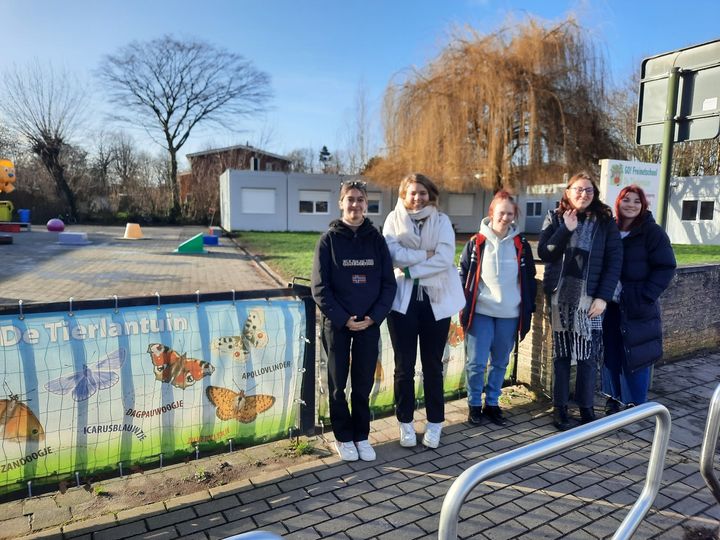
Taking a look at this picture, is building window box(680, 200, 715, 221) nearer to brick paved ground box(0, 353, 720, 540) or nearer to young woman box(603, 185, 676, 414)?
young woman box(603, 185, 676, 414)

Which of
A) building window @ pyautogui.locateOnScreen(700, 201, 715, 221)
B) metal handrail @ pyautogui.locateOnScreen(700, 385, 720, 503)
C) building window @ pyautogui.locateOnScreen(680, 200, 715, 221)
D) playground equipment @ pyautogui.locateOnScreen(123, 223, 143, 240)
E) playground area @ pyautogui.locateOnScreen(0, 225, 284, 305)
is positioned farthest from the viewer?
playground equipment @ pyautogui.locateOnScreen(123, 223, 143, 240)

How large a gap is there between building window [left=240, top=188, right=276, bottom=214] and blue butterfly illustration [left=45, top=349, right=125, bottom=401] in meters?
28.9

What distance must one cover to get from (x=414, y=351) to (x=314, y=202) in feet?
95.9

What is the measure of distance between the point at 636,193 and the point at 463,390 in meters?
2.29

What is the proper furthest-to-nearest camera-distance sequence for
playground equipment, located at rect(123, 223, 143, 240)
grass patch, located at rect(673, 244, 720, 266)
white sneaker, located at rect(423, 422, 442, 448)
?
playground equipment, located at rect(123, 223, 143, 240) < grass patch, located at rect(673, 244, 720, 266) < white sneaker, located at rect(423, 422, 442, 448)

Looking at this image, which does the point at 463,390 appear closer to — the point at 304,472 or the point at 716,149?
the point at 304,472

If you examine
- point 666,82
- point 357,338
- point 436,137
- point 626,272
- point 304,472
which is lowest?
point 304,472

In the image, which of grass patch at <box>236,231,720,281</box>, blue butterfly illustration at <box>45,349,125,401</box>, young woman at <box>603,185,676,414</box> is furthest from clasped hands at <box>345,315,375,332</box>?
grass patch at <box>236,231,720,281</box>

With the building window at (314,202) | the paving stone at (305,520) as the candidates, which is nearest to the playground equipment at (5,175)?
the building window at (314,202)

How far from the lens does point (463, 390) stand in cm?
462

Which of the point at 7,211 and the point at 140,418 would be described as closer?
the point at 140,418

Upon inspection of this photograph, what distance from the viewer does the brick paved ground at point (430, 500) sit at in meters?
2.71

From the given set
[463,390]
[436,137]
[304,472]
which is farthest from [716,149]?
[304,472]

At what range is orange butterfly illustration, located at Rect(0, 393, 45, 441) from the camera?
2605 mm
